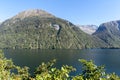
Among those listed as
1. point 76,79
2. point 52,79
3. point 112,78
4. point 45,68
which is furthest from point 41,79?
point 45,68

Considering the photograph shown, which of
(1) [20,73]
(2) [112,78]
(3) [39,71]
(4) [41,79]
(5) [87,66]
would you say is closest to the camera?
(4) [41,79]

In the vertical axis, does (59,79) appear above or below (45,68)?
above

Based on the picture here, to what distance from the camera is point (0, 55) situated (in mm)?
78938

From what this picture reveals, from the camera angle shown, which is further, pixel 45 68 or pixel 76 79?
pixel 45 68

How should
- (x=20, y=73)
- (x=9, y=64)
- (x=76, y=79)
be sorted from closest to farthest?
(x=76, y=79), (x=20, y=73), (x=9, y=64)

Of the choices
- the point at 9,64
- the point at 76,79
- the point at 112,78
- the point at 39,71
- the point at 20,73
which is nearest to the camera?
the point at 76,79

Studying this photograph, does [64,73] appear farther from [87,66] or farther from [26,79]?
[26,79]

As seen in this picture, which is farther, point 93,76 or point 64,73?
point 93,76

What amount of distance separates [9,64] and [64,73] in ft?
220

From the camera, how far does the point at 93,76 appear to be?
35.8 metres

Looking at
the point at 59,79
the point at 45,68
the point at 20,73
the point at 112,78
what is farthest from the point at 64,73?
the point at 20,73

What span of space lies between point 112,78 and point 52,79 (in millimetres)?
27589

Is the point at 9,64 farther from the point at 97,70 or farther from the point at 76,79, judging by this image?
the point at 76,79

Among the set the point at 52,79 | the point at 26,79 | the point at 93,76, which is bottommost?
the point at 26,79
